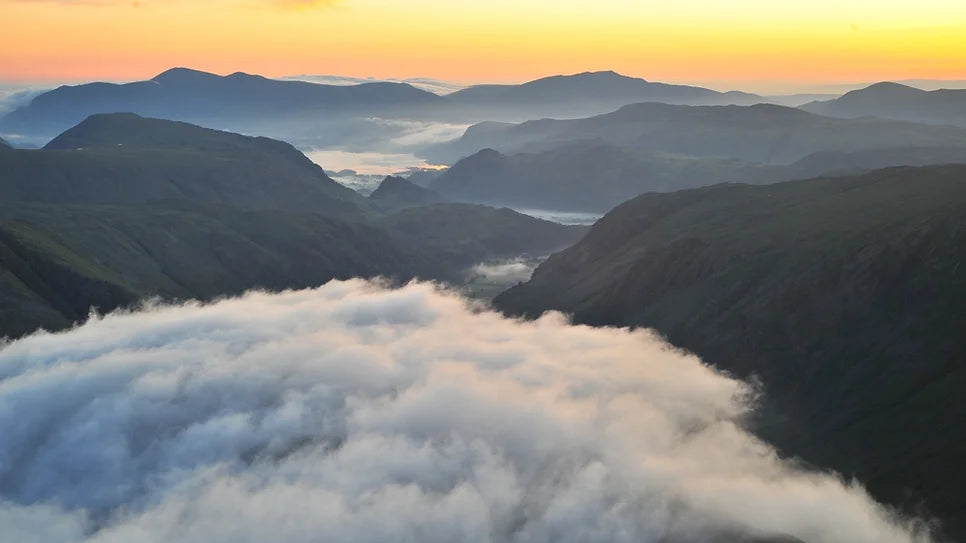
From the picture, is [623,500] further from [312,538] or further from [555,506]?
[312,538]

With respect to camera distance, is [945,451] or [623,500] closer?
[945,451]

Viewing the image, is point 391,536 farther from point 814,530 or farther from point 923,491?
point 923,491

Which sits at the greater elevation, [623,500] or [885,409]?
[885,409]

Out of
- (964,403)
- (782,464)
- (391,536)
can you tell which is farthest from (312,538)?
(964,403)

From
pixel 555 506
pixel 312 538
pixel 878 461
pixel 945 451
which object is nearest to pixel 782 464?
pixel 878 461

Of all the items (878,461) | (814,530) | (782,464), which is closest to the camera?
(814,530)

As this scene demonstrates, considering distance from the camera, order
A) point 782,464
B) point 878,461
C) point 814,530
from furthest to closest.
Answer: point 782,464 < point 878,461 < point 814,530

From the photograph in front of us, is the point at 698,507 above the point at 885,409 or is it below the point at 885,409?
below

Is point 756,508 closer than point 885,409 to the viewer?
Yes

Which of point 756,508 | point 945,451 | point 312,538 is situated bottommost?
point 312,538
